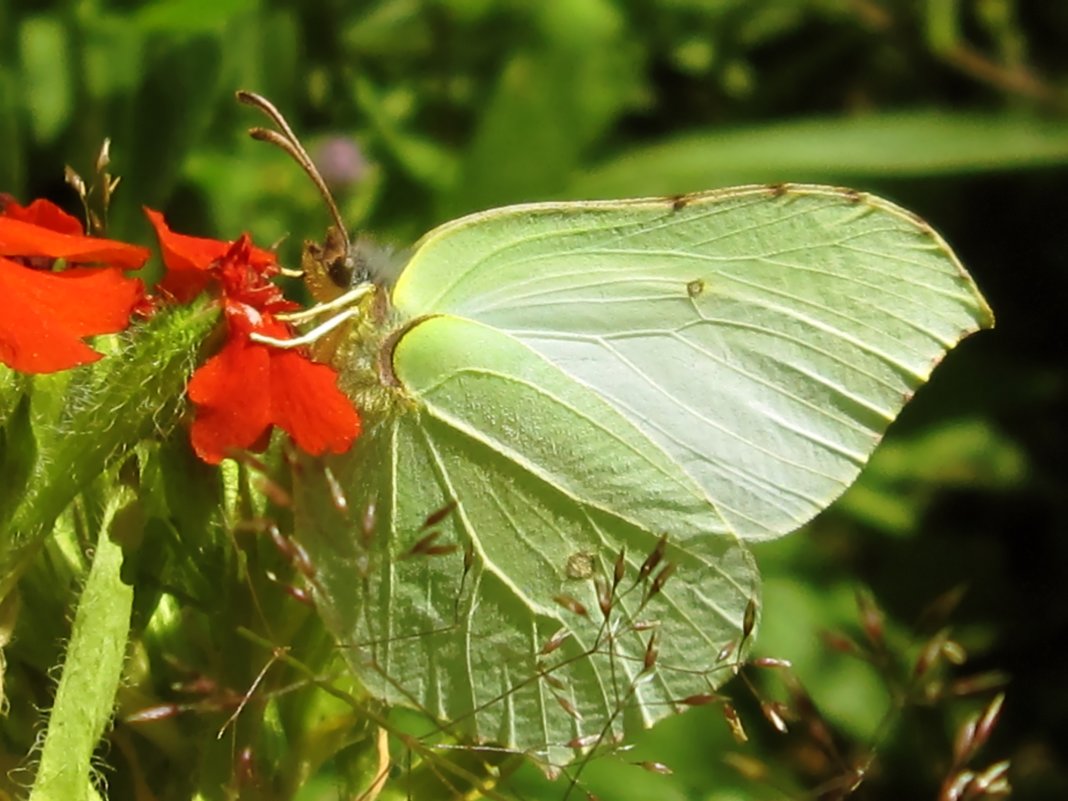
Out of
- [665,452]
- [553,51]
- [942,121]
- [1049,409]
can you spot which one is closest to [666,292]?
[665,452]

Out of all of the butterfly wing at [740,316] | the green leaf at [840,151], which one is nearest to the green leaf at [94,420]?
the butterfly wing at [740,316]

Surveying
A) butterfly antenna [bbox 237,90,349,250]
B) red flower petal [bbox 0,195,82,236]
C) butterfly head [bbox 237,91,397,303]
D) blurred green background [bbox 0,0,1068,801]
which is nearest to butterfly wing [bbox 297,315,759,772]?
butterfly head [bbox 237,91,397,303]

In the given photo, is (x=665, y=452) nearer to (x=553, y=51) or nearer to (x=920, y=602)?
(x=553, y=51)

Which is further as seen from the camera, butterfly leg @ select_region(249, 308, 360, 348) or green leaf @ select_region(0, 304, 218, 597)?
butterfly leg @ select_region(249, 308, 360, 348)

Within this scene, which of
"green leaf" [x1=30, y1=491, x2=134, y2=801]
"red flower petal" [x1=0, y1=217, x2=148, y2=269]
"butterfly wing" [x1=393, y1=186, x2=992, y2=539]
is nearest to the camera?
"green leaf" [x1=30, y1=491, x2=134, y2=801]

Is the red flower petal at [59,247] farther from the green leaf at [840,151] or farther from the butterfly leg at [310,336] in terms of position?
the green leaf at [840,151]

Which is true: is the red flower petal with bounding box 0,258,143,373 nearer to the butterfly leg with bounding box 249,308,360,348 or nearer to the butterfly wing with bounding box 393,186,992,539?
the butterfly leg with bounding box 249,308,360,348
